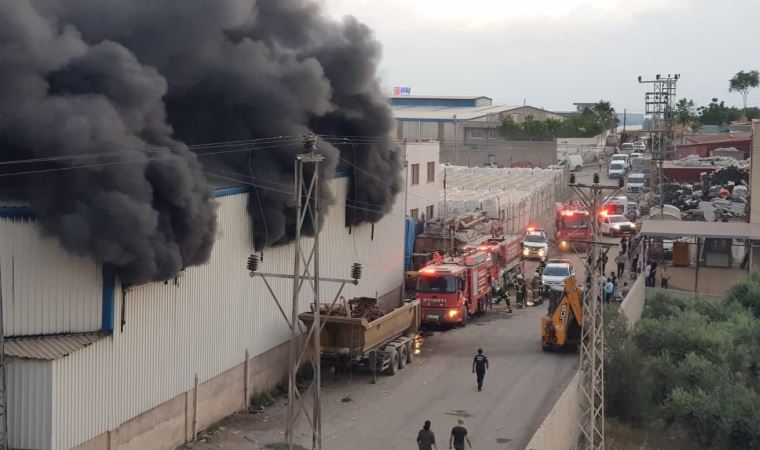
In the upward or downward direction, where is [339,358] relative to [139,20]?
downward

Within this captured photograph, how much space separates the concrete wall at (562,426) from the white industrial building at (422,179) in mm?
19602

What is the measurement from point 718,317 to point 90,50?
22.5 meters

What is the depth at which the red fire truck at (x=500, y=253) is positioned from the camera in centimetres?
3481

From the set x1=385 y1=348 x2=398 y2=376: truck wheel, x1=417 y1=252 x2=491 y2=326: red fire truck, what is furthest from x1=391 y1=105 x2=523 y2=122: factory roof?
x1=385 y1=348 x2=398 y2=376: truck wheel

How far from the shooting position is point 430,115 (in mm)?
102312

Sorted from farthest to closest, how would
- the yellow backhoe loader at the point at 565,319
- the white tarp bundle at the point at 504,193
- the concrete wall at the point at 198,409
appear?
1. the white tarp bundle at the point at 504,193
2. the yellow backhoe loader at the point at 565,319
3. the concrete wall at the point at 198,409

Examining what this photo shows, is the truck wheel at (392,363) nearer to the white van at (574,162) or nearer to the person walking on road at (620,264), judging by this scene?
the person walking on road at (620,264)

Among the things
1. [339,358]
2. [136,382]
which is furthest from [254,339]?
[136,382]

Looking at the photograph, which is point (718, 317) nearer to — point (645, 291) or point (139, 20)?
point (645, 291)

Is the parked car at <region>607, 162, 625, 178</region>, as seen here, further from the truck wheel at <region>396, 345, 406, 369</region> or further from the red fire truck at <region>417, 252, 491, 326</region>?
the truck wheel at <region>396, 345, 406, 369</region>

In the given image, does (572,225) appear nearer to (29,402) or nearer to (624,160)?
(29,402)

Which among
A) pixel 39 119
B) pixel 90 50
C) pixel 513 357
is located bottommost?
pixel 513 357

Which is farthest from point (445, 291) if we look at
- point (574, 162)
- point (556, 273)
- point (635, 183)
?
point (574, 162)

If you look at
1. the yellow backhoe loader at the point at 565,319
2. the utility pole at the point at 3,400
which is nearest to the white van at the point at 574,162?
the yellow backhoe loader at the point at 565,319
